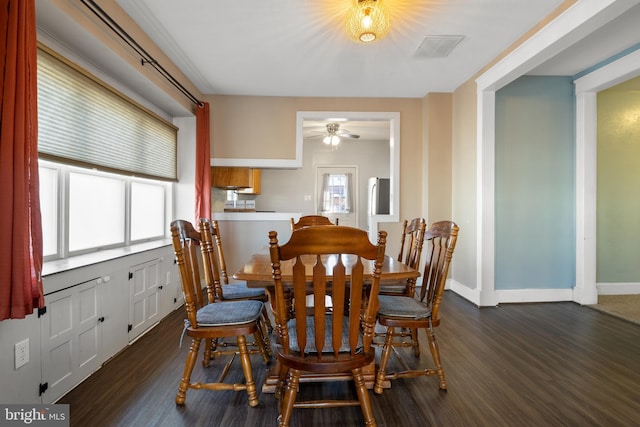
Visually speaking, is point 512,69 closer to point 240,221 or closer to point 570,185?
point 570,185

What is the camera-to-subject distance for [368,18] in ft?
7.17

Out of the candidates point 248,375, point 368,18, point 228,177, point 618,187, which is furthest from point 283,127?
point 618,187

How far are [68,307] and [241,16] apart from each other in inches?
96.2

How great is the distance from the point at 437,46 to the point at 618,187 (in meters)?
3.02

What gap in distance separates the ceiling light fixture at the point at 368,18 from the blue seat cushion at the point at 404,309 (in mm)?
1874

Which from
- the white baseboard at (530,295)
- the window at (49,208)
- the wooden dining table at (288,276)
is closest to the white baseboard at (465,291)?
the white baseboard at (530,295)

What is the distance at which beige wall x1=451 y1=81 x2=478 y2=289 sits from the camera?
3.78 meters

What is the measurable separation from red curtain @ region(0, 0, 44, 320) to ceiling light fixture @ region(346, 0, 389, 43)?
5.96 ft

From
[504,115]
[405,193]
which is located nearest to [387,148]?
[405,193]

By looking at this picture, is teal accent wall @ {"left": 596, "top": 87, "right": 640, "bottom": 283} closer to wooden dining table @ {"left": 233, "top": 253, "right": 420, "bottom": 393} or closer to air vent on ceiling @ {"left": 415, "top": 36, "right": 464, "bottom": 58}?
air vent on ceiling @ {"left": 415, "top": 36, "right": 464, "bottom": 58}

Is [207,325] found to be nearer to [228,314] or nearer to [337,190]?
[228,314]

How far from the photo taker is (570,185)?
3.77m

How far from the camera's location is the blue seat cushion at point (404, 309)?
6.14 feet

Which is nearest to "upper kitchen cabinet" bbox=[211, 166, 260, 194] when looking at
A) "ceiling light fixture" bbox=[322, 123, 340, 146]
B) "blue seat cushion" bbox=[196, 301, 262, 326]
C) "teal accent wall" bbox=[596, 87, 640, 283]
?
"ceiling light fixture" bbox=[322, 123, 340, 146]
